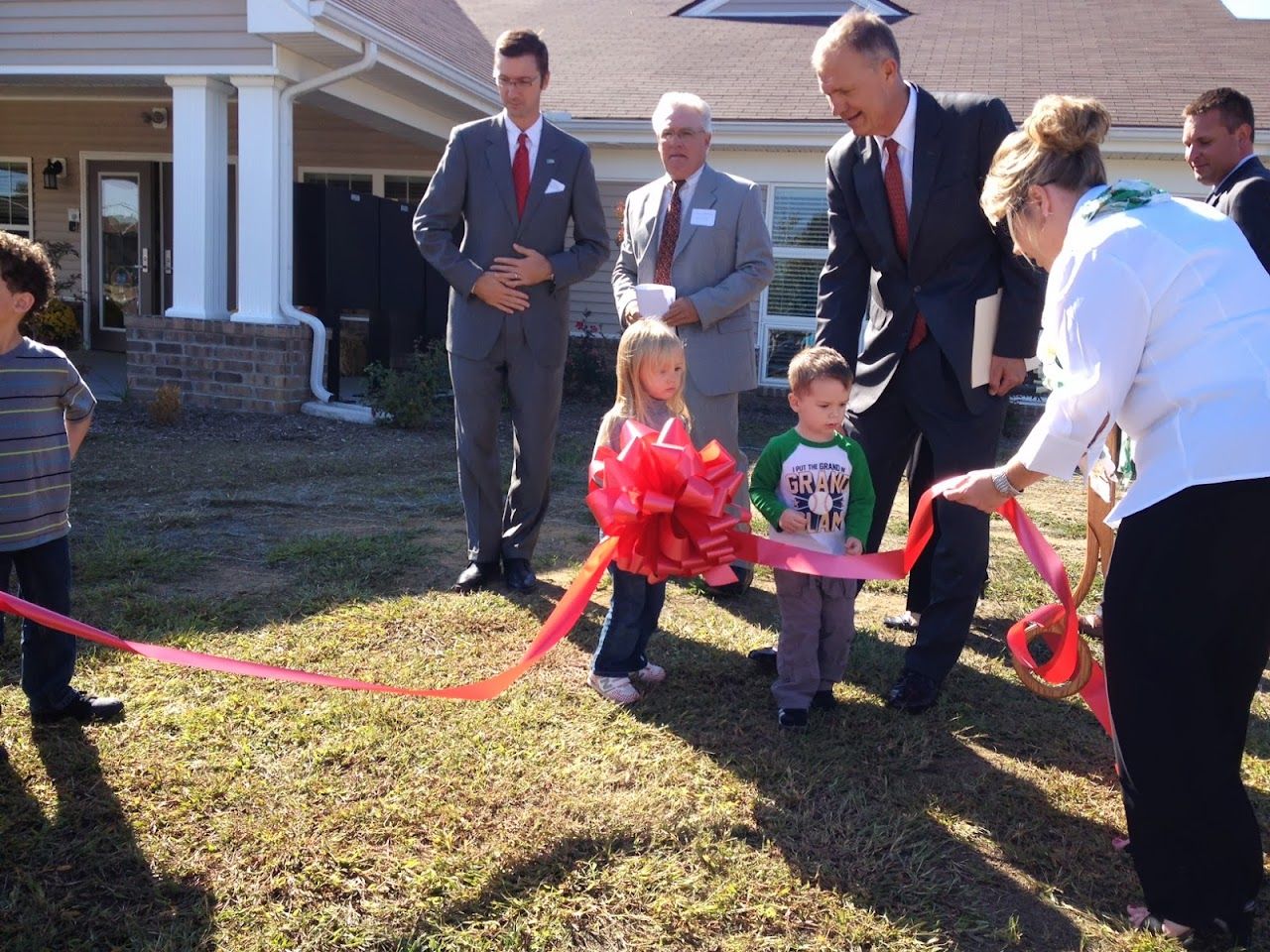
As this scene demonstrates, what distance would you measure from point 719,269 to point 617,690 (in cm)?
209

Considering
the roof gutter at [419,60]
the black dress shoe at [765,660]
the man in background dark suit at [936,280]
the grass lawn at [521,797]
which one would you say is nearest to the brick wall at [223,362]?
the roof gutter at [419,60]

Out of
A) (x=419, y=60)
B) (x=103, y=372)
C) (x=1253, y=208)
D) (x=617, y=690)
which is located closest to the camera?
(x=617, y=690)

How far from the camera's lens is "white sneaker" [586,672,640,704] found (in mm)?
3857

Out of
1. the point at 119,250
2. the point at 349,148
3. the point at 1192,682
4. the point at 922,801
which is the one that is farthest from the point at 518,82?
the point at 119,250

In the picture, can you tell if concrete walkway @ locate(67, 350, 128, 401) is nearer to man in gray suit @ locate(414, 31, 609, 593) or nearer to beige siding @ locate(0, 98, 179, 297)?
beige siding @ locate(0, 98, 179, 297)

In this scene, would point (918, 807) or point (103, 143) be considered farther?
point (103, 143)

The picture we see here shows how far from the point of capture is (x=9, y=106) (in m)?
15.5

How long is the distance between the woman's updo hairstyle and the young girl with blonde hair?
1365mm

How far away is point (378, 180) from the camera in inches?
597

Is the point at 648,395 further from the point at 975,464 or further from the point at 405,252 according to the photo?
the point at 405,252

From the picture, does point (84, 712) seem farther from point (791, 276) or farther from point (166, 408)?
point (791, 276)

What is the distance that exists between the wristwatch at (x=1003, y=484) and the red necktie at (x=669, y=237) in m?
2.55

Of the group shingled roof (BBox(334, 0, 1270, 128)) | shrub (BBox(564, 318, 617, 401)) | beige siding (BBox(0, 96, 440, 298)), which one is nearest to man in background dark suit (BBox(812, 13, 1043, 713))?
shingled roof (BBox(334, 0, 1270, 128))

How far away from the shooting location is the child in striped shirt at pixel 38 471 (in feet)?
11.1
